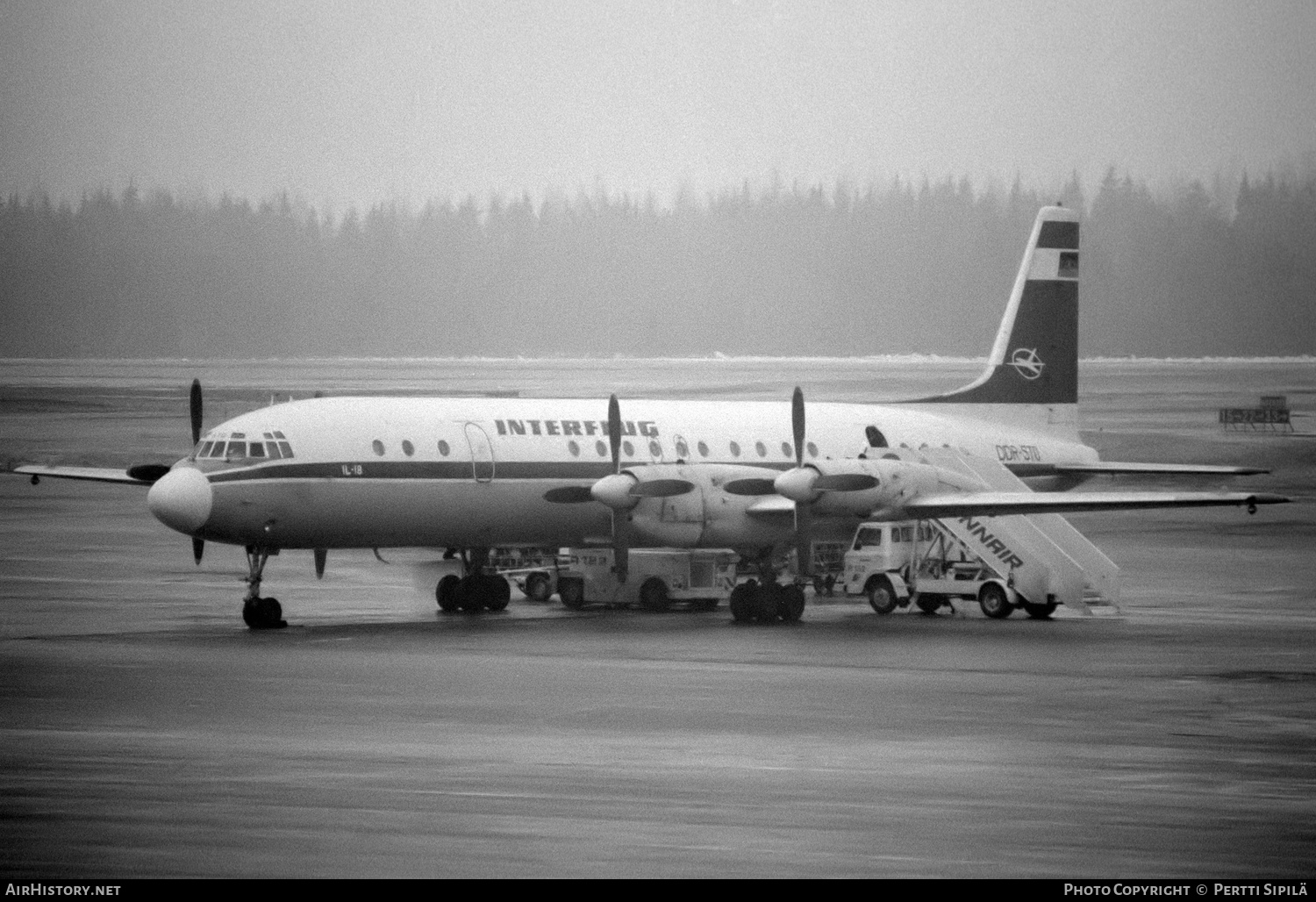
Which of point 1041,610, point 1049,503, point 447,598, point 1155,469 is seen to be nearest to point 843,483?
point 1049,503

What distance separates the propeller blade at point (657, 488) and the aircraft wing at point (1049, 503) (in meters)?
3.68

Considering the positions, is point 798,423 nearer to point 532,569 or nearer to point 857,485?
point 857,485

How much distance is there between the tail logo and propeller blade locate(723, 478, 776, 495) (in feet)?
32.1

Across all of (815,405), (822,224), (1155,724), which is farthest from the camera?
(822,224)

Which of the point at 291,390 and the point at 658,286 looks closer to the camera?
the point at 291,390

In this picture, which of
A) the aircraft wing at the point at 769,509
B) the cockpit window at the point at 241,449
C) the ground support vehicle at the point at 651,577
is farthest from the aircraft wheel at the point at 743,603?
the cockpit window at the point at 241,449

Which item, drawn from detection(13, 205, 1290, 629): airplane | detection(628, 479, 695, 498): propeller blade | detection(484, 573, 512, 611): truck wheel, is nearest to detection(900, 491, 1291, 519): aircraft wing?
detection(13, 205, 1290, 629): airplane

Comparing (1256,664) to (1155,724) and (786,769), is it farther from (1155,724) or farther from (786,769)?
(786,769)

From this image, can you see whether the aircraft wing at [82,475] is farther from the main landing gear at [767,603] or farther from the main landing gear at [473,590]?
the main landing gear at [767,603]

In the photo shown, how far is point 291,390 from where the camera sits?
2805 inches

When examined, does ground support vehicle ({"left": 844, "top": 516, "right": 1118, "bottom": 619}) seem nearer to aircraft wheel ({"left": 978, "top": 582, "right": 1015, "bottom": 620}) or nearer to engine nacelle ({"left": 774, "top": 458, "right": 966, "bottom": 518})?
aircraft wheel ({"left": 978, "top": 582, "right": 1015, "bottom": 620})

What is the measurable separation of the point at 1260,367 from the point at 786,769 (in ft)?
223
